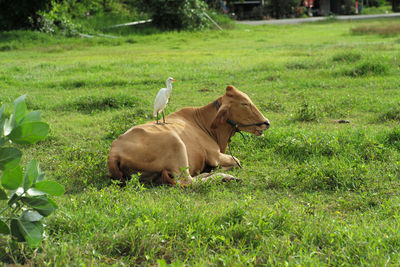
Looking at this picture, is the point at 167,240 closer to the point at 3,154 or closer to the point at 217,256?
the point at 217,256

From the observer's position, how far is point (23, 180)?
2.89 metres

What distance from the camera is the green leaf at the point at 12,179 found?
2852 millimetres

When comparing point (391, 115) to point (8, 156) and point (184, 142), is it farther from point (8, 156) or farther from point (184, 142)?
point (8, 156)

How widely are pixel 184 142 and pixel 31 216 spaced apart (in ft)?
7.20

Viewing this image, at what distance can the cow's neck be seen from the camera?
5.37 m

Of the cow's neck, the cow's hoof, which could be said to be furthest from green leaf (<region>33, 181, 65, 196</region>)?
the cow's neck

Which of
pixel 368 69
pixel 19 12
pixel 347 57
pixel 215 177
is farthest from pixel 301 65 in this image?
pixel 19 12

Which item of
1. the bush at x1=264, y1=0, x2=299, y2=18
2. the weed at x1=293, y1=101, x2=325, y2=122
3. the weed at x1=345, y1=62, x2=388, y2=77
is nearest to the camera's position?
the weed at x1=293, y1=101, x2=325, y2=122

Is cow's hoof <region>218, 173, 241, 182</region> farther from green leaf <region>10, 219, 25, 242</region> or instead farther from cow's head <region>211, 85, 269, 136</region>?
green leaf <region>10, 219, 25, 242</region>

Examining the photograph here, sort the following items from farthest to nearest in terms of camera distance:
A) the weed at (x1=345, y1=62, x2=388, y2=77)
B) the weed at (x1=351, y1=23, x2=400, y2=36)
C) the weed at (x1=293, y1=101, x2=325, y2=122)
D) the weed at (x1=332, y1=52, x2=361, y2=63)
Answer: the weed at (x1=351, y1=23, x2=400, y2=36) < the weed at (x1=332, y1=52, x2=361, y2=63) < the weed at (x1=345, y1=62, x2=388, y2=77) < the weed at (x1=293, y1=101, x2=325, y2=122)

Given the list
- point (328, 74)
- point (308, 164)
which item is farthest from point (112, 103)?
point (328, 74)

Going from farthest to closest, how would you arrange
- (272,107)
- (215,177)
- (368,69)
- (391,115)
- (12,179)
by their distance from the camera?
(368,69), (272,107), (391,115), (215,177), (12,179)

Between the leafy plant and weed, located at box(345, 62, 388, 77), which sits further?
weed, located at box(345, 62, 388, 77)

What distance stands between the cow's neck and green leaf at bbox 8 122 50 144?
9.07 ft
